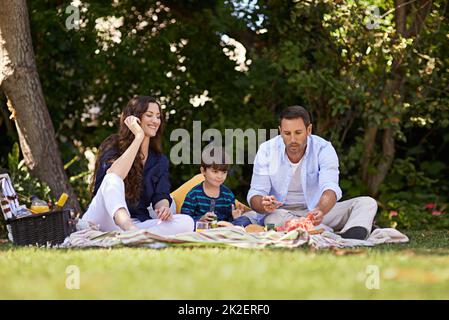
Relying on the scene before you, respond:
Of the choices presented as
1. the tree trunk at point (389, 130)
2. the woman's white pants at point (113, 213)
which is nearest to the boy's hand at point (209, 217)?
the woman's white pants at point (113, 213)

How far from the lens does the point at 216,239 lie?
5227mm

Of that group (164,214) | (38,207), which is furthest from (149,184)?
(38,207)

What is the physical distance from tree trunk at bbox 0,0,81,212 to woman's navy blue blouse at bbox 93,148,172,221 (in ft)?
5.22

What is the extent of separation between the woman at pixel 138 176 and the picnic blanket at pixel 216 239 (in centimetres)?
25

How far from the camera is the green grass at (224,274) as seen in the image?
3.21 metres

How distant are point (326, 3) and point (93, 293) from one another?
17.9 feet

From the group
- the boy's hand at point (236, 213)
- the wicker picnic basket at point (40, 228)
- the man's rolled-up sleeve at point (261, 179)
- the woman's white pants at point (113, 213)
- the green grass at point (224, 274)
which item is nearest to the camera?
the green grass at point (224, 274)

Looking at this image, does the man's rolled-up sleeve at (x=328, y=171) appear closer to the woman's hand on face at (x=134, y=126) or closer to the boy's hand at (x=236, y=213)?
the boy's hand at (x=236, y=213)

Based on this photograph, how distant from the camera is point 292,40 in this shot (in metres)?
8.94

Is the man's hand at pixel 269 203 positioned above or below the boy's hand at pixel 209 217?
above

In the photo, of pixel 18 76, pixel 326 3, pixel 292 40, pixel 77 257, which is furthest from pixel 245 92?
pixel 77 257

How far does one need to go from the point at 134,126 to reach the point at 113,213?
787 millimetres

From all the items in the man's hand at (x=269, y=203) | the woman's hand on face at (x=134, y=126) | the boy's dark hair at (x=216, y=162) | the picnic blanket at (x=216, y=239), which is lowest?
the picnic blanket at (x=216, y=239)

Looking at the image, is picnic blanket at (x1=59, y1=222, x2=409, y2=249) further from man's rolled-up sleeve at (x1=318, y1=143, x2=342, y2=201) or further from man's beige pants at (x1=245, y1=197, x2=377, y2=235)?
man's rolled-up sleeve at (x1=318, y1=143, x2=342, y2=201)
